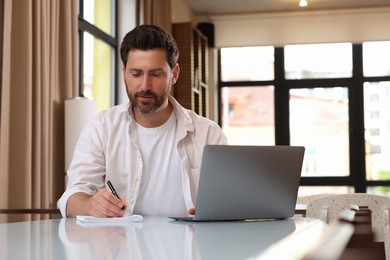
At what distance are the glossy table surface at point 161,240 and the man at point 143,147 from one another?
34cm

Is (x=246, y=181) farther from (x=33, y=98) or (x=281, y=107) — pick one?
(x=281, y=107)

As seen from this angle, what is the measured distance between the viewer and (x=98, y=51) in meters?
6.49

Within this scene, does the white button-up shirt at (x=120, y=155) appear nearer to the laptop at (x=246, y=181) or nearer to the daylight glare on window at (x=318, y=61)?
the laptop at (x=246, y=181)

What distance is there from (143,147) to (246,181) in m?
0.62

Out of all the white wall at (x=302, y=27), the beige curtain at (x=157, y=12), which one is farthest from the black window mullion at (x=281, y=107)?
the beige curtain at (x=157, y=12)

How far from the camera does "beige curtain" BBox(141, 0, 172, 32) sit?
7.30m

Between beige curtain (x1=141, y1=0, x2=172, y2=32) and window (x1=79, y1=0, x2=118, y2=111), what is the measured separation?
0.32 meters

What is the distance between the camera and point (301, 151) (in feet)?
7.00

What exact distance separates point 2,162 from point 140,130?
1628mm

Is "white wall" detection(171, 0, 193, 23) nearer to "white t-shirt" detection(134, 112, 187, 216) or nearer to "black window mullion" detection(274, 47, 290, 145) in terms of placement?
"black window mullion" detection(274, 47, 290, 145)

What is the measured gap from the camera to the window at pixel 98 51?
595cm

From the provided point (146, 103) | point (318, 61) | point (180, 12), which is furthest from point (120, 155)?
point (318, 61)

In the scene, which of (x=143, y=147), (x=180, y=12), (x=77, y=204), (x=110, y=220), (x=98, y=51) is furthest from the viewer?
(x=180, y=12)

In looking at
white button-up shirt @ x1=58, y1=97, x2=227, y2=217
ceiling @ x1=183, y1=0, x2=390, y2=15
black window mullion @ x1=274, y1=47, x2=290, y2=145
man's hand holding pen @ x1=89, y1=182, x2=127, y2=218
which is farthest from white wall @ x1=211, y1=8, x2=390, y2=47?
man's hand holding pen @ x1=89, y1=182, x2=127, y2=218
